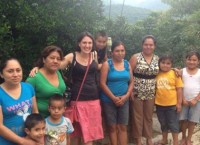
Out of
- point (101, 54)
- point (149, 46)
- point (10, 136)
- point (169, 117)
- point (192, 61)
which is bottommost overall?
point (169, 117)

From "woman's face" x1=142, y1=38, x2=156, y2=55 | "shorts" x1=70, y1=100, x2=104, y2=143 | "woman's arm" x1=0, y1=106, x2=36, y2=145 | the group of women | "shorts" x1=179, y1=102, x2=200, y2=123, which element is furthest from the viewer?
"shorts" x1=179, y1=102, x2=200, y2=123

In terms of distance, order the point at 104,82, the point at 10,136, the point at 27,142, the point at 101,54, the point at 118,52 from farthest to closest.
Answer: the point at 101,54, the point at 118,52, the point at 104,82, the point at 27,142, the point at 10,136

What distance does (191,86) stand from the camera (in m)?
5.41

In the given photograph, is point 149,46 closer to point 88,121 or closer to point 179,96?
point 179,96

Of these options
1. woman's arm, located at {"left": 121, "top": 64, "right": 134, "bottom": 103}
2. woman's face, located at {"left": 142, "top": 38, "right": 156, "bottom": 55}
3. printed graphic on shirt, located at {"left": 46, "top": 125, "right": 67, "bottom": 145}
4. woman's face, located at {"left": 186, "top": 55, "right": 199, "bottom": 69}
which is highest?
woman's face, located at {"left": 142, "top": 38, "right": 156, "bottom": 55}

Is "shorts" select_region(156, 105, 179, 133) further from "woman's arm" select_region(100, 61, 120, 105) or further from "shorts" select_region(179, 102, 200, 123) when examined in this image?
"woman's arm" select_region(100, 61, 120, 105)

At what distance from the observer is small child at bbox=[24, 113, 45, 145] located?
340cm

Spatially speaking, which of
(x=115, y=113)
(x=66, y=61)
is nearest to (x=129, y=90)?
(x=115, y=113)

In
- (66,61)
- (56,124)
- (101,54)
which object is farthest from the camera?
(101,54)

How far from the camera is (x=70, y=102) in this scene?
4602 mm

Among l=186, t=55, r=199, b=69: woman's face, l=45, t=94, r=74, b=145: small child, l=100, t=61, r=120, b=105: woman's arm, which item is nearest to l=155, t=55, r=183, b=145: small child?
l=186, t=55, r=199, b=69: woman's face

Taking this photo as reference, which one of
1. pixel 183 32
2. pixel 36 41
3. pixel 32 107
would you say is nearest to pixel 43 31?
pixel 36 41

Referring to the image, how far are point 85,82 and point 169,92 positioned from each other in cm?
164

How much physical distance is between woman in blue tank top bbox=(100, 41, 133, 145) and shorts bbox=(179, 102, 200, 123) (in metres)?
1.17
